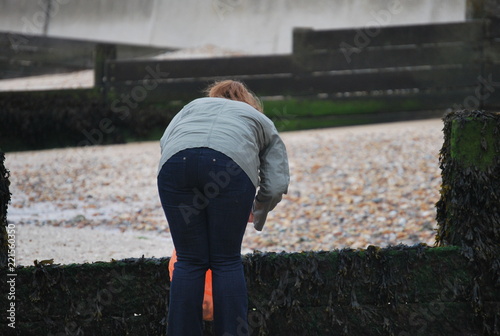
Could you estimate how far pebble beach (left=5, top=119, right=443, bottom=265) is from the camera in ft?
20.1

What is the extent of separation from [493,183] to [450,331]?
29.9 inches

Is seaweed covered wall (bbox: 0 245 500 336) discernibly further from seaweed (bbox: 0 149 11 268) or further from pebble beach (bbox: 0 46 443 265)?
pebble beach (bbox: 0 46 443 265)

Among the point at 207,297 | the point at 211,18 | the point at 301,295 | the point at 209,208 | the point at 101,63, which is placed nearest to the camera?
the point at 209,208

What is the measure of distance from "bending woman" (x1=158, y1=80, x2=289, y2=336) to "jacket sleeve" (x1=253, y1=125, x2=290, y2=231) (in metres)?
0.12

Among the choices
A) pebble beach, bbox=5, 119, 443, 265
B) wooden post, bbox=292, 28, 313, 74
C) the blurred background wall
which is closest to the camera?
pebble beach, bbox=5, 119, 443, 265

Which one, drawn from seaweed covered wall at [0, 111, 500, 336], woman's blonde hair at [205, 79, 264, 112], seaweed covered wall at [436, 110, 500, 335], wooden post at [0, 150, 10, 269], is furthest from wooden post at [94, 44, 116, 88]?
seaweed covered wall at [436, 110, 500, 335]

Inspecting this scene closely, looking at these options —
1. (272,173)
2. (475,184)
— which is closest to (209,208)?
(272,173)

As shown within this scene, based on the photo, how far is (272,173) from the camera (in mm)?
3326

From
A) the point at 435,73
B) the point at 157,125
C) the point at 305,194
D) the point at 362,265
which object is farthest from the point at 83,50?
the point at 362,265

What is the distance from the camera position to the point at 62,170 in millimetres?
8906

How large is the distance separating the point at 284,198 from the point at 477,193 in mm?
3975

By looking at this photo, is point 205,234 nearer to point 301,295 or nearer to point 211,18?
point 301,295

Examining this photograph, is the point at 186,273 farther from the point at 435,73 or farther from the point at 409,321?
the point at 435,73

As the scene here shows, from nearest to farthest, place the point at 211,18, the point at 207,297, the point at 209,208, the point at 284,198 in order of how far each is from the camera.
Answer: the point at 209,208 < the point at 207,297 < the point at 284,198 < the point at 211,18
